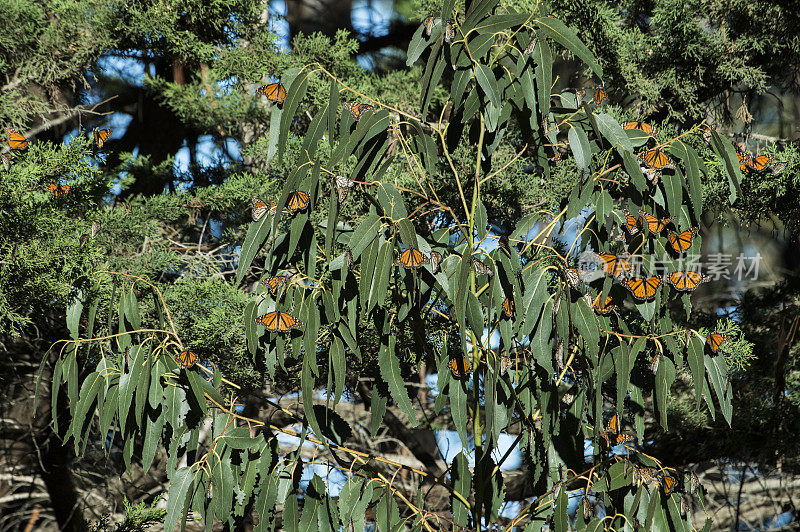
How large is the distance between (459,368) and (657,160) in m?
0.51

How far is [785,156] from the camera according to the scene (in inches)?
91.7

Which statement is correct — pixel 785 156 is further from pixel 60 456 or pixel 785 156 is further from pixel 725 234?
pixel 60 456

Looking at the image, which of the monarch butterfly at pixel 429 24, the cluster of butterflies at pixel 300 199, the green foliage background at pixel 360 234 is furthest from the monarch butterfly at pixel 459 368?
the monarch butterfly at pixel 429 24

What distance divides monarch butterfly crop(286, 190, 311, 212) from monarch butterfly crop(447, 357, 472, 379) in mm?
399

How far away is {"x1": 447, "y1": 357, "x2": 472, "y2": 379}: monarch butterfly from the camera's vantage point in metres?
1.21

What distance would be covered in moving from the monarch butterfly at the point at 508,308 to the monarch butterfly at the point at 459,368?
126 mm

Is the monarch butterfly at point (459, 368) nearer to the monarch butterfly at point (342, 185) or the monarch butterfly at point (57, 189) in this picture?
the monarch butterfly at point (342, 185)

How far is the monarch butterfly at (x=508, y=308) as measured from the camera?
1.26 meters

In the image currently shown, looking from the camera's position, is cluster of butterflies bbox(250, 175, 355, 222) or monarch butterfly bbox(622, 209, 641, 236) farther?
monarch butterfly bbox(622, 209, 641, 236)

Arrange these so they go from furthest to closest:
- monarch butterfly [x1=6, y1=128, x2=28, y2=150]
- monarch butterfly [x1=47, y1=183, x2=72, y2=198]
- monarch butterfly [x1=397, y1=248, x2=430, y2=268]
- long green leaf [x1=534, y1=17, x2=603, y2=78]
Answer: monarch butterfly [x1=47, y1=183, x2=72, y2=198], monarch butterfly [x1=6, y1=128, x2=28, y2=150], long green leaf [x1=534, y1=17, x2=603, y2=78], monarch butterfly [x1=397, y1=248, x2=430, y2=268]

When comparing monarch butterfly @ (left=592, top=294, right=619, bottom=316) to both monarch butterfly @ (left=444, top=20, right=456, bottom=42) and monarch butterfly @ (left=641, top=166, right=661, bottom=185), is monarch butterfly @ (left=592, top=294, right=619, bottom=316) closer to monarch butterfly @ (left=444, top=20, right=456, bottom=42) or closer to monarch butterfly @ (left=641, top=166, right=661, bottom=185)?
monarch butterfly @ (left=641, top=166, right=661, bottom=185)

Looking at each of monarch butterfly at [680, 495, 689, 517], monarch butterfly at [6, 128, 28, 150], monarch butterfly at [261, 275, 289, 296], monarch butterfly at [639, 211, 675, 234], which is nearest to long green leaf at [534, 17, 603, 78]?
monarch butterfly at [639, 211, 675, 234]

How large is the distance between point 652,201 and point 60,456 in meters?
2.68

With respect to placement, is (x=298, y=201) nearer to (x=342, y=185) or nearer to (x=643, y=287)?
(x=342, y=185)
